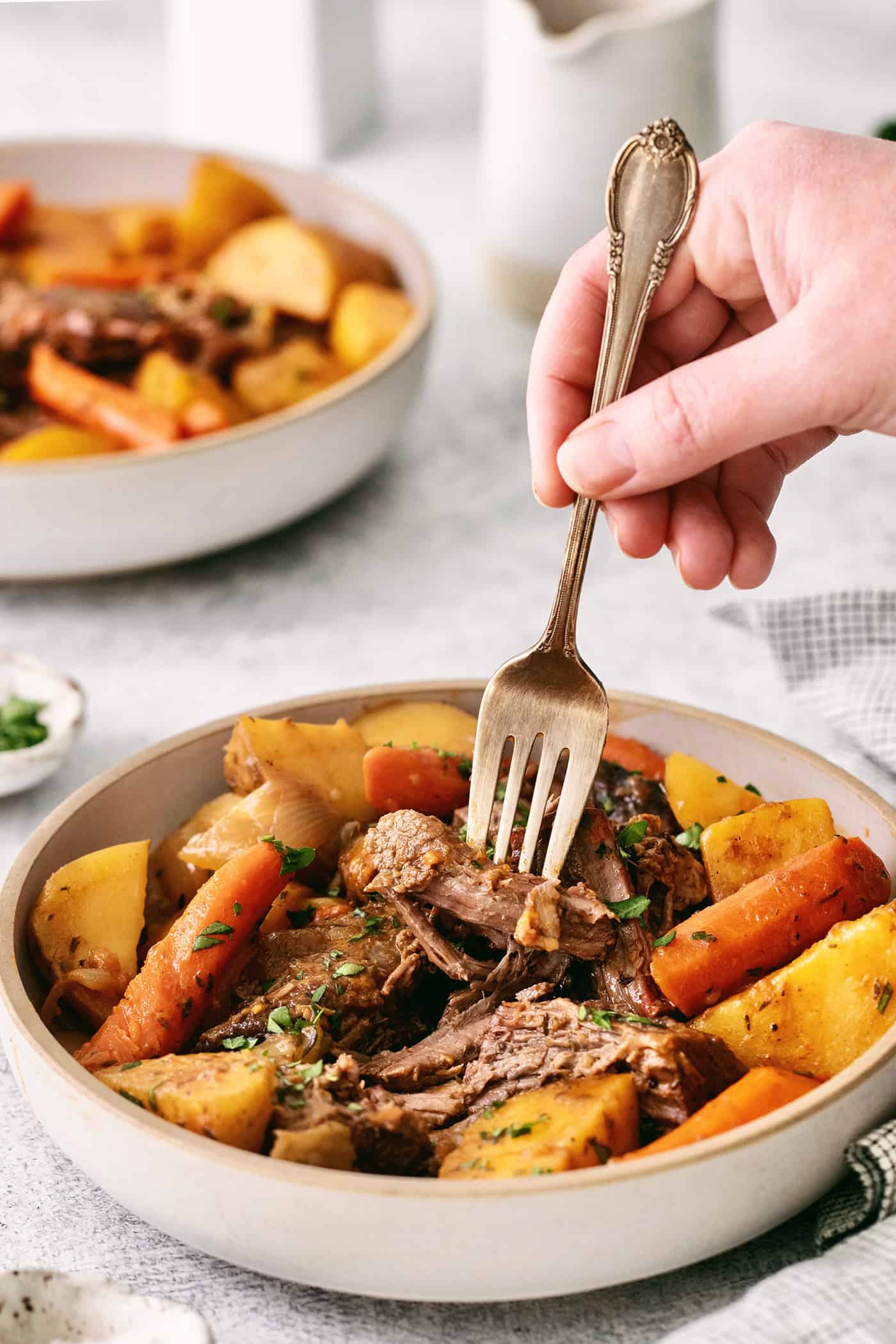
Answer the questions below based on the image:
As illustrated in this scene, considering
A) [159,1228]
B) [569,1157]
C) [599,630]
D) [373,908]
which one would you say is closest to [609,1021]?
[569,1157]

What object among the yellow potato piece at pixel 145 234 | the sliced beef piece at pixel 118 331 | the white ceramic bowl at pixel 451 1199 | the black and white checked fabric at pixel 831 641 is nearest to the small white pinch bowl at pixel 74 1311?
the white ceramic bowl at pixel 451 1199

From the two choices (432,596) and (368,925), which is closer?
(368,925)

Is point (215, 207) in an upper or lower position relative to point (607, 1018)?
upper

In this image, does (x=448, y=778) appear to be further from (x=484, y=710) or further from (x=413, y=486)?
(x=413, y=486)

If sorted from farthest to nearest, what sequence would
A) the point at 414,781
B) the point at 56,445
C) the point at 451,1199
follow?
the point at 56,445
the point at 414,781
the point at 451,1199

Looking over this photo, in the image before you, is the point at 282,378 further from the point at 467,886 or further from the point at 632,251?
the point at 467,886

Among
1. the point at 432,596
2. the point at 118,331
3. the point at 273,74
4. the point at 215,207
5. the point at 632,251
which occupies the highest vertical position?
the point at 632,251

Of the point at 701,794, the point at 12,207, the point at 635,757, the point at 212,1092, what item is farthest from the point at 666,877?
the point at 12,207
